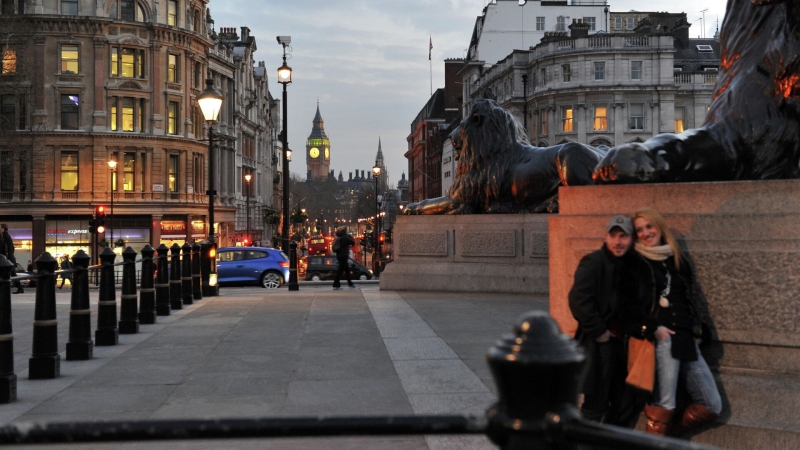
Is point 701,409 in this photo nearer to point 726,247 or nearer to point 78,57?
point 726,247

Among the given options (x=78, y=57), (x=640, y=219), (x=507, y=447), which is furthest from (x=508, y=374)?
(x=78, y=57)

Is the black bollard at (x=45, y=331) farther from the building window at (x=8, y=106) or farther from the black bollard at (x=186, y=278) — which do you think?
the building window at (x=8, y=106)

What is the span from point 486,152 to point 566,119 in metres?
48.8

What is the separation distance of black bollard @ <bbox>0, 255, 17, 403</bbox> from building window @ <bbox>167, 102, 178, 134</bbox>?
5164 centimetres

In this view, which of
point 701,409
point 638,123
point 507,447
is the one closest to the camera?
point 507,447

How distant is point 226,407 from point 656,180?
11.7 feet

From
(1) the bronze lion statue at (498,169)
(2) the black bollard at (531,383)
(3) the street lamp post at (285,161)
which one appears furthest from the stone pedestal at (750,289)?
(3) the street lamp post at (285,161)

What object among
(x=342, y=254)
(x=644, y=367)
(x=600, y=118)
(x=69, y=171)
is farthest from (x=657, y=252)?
(x=600, y=118)

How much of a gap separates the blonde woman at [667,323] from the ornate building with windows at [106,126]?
1801 inches

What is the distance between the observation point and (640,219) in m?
4.91

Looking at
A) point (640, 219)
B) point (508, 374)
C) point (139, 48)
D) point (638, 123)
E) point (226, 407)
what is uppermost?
point (139, 48)

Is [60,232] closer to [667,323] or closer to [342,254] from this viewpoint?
[342,254]

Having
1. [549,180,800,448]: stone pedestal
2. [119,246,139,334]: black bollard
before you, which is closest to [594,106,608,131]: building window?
[119,246,139,334]: black bollard

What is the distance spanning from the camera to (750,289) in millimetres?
5086
